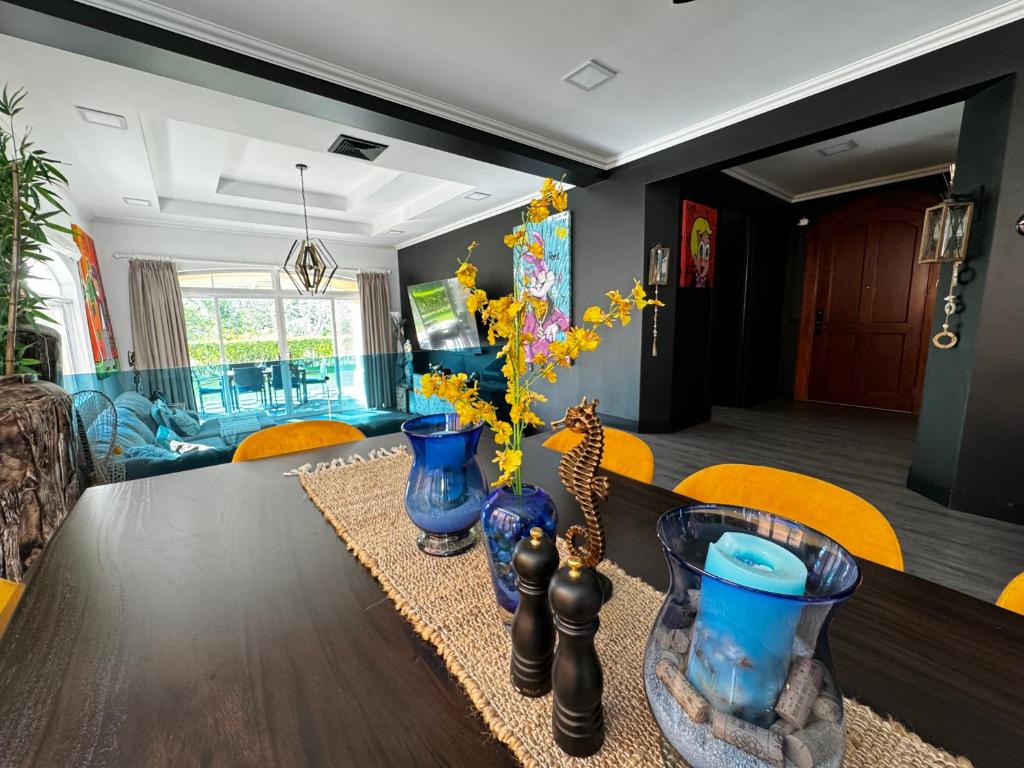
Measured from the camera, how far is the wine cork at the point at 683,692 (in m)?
0.37

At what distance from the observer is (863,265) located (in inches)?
191

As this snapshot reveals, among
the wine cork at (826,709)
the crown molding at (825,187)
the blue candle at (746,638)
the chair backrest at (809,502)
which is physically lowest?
the chair backrest at (809,502)

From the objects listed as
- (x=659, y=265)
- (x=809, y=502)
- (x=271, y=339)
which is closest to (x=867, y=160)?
(x=659, y=265)

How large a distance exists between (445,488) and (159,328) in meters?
6.06

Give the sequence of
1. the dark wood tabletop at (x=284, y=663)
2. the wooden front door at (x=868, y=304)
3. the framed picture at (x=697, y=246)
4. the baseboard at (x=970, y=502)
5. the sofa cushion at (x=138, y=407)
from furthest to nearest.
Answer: the wooden front door at (x=868, y=304), the framed picture at (x=697, y=246), the sofa cushion at (x=138, y=407), the baseboard at (x=970, y=502), the dark wood tabletop at (x=284, y=663)

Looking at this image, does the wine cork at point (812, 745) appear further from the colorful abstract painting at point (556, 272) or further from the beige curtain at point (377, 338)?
the beige curtain at point (377, 338)

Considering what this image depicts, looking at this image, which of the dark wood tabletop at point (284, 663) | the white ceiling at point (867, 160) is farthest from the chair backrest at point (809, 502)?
the white ceiling at point (867, 160)

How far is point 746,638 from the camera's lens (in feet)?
1.18

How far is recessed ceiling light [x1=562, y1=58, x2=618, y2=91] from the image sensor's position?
2.27 metres

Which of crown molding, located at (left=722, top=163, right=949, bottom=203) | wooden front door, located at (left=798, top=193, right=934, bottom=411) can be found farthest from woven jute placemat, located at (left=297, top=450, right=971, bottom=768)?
wooden front door, located at (left=798, top=193, right=934, bottom=411)

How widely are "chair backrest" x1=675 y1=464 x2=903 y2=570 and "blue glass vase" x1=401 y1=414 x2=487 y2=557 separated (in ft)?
1.63

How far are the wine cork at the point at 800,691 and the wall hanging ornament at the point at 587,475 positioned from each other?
228mm

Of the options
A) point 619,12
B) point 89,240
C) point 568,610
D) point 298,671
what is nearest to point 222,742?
point 298,671

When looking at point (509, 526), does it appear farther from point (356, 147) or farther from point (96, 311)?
point (96, 311)
